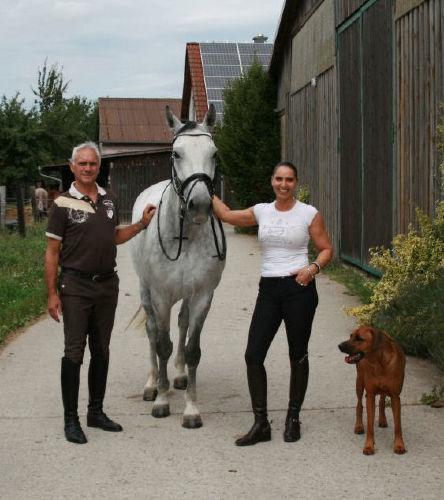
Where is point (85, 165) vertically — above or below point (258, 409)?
above

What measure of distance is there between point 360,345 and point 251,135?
60.4ft

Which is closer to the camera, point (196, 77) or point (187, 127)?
point (187, 127)

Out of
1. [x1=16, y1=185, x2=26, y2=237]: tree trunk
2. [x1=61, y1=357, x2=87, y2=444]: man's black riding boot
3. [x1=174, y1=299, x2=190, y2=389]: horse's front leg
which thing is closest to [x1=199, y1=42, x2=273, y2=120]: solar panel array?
[x1=16, y1=185, x2=26, y2=237]: tree trunk

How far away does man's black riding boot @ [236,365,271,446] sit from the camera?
18.3 ft

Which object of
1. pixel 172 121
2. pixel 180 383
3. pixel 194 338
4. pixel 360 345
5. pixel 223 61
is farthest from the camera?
pixel 223 61

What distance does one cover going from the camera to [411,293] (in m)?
8.02

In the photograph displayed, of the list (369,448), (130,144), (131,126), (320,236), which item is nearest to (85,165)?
(320,236)

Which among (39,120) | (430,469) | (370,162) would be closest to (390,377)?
(430,469)

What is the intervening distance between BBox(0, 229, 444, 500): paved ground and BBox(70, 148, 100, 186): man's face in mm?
1655

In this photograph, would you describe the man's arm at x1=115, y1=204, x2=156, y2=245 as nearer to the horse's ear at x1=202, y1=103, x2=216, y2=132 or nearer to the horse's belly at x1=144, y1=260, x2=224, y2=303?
the horse's belly at x1=144, y1=260, x2=224, y2=303

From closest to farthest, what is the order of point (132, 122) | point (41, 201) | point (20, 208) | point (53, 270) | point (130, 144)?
point (53, 270) → point (20, 208) → point (41, 201) → point (130, 144) → point (132, 122)

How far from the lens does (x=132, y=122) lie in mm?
52344

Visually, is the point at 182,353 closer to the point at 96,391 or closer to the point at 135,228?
the point at 96,391

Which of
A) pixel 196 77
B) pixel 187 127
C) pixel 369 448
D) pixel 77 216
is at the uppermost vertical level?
pixel 196 77
